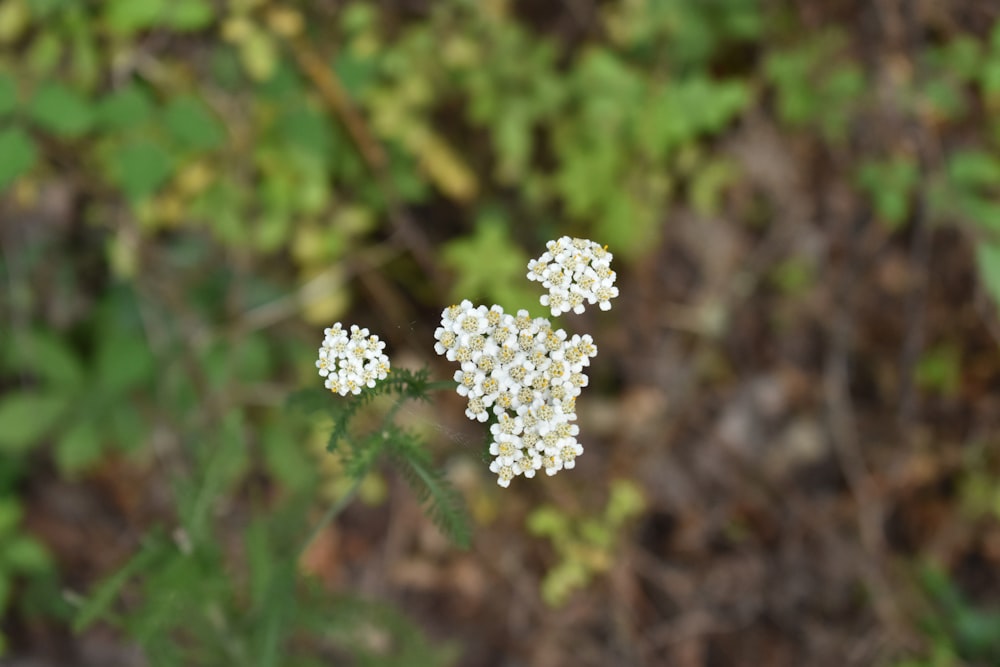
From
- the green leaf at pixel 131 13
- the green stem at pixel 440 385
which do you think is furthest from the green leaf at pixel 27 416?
the green stem at pixel 440 385

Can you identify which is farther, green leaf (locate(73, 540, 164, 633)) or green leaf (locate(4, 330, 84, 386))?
green leaf (locate(4, 330, 84, 386))

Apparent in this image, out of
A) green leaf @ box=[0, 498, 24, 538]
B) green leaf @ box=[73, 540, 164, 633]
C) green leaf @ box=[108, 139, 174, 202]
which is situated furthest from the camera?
green leaf @ box=[0, 498, 24, 538]

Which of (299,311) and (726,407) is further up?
(299,311)

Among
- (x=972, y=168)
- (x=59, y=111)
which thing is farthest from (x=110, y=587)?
(x=972, y=168)

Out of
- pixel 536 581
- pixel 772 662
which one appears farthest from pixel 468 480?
pixel 772 662

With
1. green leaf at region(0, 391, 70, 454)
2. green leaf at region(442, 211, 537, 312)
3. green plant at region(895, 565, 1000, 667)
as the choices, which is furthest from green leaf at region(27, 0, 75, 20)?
green plant at region(895, 565, 1000, 667)

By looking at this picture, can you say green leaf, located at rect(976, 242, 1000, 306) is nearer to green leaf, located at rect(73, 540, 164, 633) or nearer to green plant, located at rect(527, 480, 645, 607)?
green plant, located at rect(527, 480, 645, 607)

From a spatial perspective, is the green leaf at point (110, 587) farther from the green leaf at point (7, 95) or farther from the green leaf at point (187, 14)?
the green leaf at point (187, 14)

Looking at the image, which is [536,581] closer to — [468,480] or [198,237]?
[468,480]
